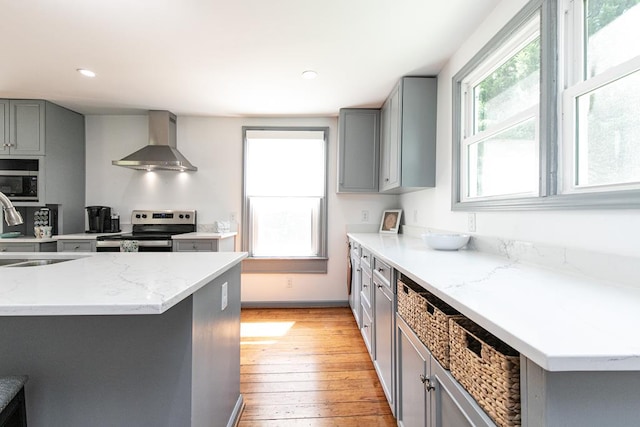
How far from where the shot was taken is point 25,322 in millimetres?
1082

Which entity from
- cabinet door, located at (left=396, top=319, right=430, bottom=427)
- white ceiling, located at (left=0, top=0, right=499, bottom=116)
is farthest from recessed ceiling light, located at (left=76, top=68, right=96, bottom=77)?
cabinet door, located at (left=396, top=319, right=430, bottom=427)

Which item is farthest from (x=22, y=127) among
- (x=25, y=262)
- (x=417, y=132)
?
(x=417, y=132)

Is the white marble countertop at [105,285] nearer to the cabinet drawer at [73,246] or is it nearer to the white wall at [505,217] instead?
the white wall at [505,217]

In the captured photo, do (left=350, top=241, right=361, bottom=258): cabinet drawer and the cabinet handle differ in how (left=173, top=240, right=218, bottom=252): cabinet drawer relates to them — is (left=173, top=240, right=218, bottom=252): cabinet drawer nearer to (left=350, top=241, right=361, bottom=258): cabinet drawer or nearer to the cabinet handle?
(left=350, top=241, right=361, bottom=258): cabinet drawer

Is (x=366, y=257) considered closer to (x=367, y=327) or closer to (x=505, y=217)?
(x=367, y=327)

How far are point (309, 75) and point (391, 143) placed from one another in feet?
3.19

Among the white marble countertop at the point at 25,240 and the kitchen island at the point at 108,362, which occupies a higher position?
the white marble countertop at the point at 25,240

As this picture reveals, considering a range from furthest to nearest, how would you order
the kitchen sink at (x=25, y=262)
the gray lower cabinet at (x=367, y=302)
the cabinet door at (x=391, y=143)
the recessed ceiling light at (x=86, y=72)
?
the cabinet door at (x=391, y=143)
the recessed ceiling light at (x=86, y=72)
the gray lower cabinet at (x=367, y=302)
the kitchen sink at (x=25, y=262)

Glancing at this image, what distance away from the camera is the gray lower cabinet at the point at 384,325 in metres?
1.62

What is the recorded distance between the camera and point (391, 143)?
2.78 meters

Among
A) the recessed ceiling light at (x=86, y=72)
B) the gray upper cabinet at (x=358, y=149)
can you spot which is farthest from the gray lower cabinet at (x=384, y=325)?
the recessed ceiling light at (x=86, y=72)

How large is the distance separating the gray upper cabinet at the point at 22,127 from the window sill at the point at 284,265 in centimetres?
249

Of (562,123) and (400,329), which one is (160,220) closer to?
(400,329)

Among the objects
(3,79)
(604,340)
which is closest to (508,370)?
(604,340)
